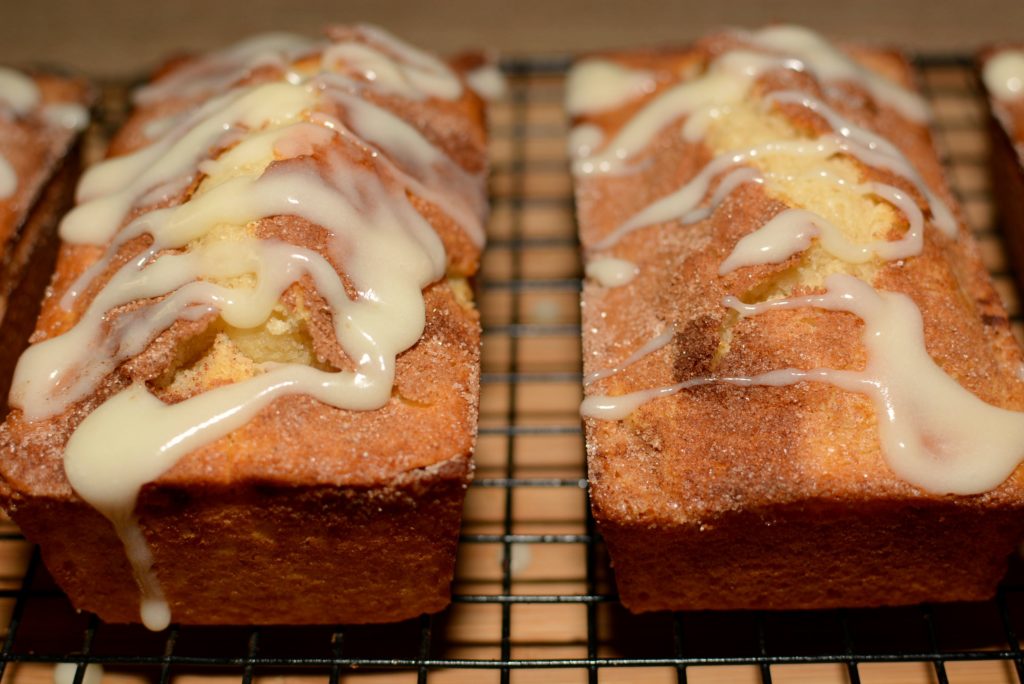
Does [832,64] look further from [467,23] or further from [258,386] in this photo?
[258,386]

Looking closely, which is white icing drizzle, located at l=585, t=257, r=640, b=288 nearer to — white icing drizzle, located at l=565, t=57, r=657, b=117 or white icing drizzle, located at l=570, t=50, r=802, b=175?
white icing drizzle, located at l=570, t=50, r=802, b=175

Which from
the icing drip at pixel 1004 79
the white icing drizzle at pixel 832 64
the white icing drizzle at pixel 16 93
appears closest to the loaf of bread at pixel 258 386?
the white icing drizzle at pixel 16 93

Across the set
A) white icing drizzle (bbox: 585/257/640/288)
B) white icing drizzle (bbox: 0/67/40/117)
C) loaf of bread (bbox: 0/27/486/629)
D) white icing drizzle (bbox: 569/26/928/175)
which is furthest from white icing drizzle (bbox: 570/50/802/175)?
white icing drizzle (bbox: 0/67/40/117)

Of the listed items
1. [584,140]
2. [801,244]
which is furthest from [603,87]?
[801,244]

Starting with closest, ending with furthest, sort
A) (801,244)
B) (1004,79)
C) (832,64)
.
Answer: (801,244) → (832,64) → (1004,79)

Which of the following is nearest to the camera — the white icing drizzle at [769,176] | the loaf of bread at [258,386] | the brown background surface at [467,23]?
the loaf of bread at [258,386]

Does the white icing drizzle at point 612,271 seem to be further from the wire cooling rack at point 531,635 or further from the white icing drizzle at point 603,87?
the white icing drizzle at point 603,87

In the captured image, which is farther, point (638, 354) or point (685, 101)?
point (685, 101)

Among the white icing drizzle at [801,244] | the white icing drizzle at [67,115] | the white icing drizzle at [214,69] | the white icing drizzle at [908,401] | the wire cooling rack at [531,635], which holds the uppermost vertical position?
the white icing drizzle at [214,69]
